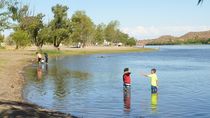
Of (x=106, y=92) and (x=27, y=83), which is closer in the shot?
(x=106, y=92)

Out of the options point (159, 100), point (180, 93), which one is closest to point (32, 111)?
point (159, 100)

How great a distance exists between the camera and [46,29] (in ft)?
397

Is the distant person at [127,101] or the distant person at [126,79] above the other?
the distant person at [126,79]

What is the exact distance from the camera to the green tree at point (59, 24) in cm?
12105

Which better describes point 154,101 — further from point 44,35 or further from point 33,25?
point 44,35

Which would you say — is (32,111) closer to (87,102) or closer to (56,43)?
(87,102)

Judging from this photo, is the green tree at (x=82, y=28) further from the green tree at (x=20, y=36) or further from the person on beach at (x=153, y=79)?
the person on beach at (x=153, y=79)

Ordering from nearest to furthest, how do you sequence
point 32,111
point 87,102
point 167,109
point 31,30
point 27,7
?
point 32,111
point 167,109
point 87,102
point 27,7
point 31,30

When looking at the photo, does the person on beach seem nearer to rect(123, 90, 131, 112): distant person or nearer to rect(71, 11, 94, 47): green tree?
rect(123, 90, 131, 112): distant person

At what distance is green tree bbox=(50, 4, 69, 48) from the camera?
12105cm

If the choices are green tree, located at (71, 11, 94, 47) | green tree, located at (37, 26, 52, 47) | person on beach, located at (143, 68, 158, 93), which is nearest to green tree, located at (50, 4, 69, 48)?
green tree, located at (37, 26, 52, 47)

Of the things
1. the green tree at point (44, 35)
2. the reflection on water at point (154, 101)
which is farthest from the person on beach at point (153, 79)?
the green tree at point (44, 35)

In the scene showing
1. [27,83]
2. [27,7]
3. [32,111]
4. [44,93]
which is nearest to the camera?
[32,111]

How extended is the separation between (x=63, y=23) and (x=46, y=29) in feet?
19.8
